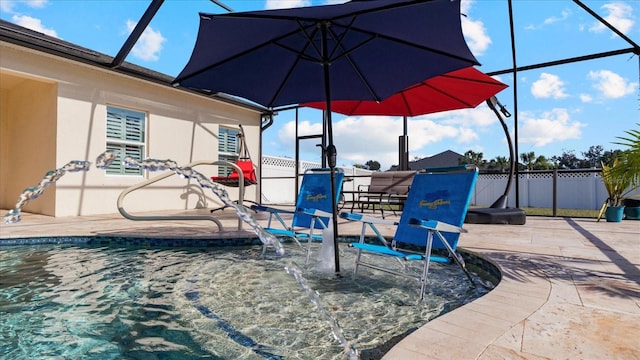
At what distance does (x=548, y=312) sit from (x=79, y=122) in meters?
7.94

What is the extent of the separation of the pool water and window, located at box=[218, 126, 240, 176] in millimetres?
6314

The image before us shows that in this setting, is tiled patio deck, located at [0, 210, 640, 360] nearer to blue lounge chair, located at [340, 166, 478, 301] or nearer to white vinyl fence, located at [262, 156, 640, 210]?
blue lounge chair, located at [340, 166, 478, 301]

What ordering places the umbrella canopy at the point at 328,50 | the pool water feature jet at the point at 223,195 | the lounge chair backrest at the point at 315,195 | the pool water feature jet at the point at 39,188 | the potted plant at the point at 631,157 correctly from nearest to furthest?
the potted plant at the point at 631,157
the umbrella canopy at the point at 328,50
the pool water feature jet at the point at 223,195
the pool water feature jet at the point at 39,188
the lounge chair backrest at the point at 315,195

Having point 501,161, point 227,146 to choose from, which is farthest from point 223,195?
point 501,161

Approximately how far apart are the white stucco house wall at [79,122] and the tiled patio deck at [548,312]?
697 cm

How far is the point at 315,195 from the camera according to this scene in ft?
14.8

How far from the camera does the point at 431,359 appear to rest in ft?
4.30

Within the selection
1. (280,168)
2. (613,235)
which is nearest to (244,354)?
(613,235)

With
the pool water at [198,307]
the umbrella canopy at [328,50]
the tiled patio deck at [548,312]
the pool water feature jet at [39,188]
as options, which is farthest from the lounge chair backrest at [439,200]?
the pool water feature jet at [39,188]

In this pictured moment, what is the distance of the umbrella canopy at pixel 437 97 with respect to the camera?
14.5ft

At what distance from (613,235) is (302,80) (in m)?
4.77

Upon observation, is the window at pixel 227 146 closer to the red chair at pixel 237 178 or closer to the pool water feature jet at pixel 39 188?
the red chair at pixel 237 178

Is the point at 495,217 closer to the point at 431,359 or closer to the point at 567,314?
the point at 567,314

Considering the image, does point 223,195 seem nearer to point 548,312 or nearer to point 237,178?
point 548,312
